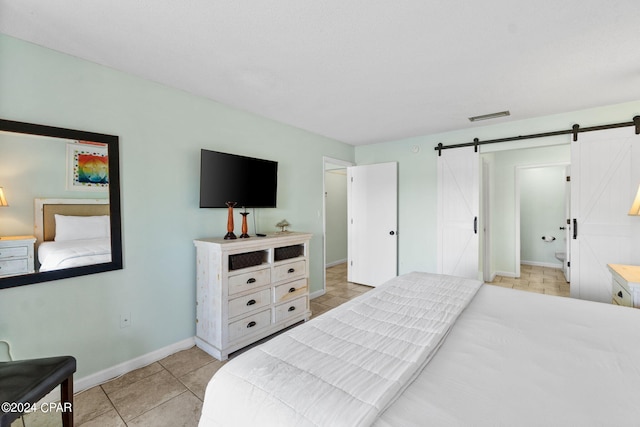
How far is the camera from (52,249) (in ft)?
6.14

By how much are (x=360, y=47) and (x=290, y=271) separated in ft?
7.24

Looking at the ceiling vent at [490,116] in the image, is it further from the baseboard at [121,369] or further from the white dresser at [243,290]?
the baseboard at [121,369]

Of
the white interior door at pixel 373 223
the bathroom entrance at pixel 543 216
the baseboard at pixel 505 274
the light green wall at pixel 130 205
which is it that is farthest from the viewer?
the bathroom entrance at pixel 543 216

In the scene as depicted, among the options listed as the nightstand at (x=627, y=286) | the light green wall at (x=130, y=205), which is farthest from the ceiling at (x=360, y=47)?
the nightstand at (x=627, y=286)

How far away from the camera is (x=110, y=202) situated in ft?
6.94

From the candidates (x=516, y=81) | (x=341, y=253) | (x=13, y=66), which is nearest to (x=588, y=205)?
(x=516, y=81)

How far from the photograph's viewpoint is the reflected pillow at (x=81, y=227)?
6.25ft

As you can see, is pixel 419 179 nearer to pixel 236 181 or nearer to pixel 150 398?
pixel 236 181

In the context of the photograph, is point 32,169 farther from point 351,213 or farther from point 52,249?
point 351,213

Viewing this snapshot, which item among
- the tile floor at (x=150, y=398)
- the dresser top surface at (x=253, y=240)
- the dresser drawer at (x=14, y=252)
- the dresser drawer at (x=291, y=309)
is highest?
the dresser drawer at (x=14, y=252)

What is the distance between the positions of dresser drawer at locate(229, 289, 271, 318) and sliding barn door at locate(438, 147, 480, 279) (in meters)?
2.67

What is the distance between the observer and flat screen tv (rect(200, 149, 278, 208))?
2.64m

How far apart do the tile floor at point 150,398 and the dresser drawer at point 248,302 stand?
44 cm

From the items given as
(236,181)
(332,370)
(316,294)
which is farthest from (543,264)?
(332,370)
